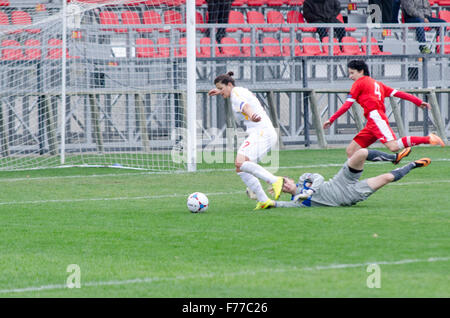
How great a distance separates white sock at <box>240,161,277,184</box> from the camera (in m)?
11.3

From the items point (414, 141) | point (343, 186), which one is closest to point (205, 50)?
point (414, 141)

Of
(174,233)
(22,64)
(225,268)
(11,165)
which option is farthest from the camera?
(22,64)

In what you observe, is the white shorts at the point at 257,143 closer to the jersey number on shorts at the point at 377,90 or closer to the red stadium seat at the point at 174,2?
the jersey number on shorts at the point at 377,90

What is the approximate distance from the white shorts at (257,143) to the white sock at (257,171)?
29 centimetres

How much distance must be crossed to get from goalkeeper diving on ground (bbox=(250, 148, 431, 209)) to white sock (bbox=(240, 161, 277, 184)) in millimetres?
186

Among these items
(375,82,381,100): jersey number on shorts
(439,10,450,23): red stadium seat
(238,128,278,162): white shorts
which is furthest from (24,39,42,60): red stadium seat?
(439,10,450,23): red stadium seat

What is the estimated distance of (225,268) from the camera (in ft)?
24.5

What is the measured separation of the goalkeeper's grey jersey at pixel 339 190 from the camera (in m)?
11.0

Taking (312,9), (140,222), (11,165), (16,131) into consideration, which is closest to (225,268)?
(140,222)

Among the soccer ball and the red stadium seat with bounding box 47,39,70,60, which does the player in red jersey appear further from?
the red stadium seat with bounding box 47,39,70,60

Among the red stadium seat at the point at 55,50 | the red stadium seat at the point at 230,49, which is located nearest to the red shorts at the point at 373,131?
the red stadium seat at the point at 55,50
